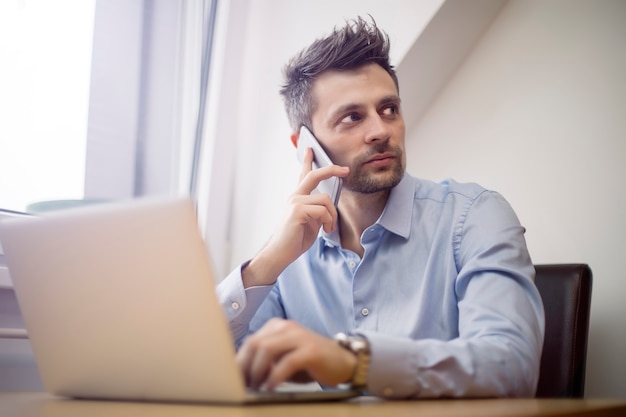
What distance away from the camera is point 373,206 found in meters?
1.56

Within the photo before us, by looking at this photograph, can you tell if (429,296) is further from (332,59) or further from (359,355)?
(332,59)

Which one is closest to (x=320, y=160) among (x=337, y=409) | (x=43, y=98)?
(x=43, y=98)

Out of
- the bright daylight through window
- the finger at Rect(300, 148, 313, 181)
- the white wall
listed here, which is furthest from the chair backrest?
the bright daylight through window

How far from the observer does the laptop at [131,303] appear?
2.20ft

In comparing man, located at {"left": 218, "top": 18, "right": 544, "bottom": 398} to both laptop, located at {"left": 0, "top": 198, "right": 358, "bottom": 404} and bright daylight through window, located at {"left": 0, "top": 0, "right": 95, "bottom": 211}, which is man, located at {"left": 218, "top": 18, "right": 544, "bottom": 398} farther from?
bright daylight through window, located at {"left": 0, "top": 0, "right": 95, "bottom": 211}

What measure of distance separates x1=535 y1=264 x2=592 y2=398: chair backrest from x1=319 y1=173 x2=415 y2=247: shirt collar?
1.09 feet

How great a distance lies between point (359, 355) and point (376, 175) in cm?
73

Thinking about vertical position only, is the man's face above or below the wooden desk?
above

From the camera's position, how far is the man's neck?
1.55m

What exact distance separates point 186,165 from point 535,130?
114cm

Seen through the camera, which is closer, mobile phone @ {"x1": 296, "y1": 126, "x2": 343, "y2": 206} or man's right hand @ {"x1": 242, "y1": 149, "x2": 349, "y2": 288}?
man's right hand @ {"x1": 242, "y1": 149, "x2": 349, "y2": 288}

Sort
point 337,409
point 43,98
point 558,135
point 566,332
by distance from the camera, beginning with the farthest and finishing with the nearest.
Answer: point 43,98 → point 558,135 → point 566,332 → point 337,409

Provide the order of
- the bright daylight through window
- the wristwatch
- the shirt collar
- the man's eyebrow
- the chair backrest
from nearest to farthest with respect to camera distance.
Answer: the wristwatch < the chair backrest < the shirt collar < the man's eyebrow < the bright daylight through window

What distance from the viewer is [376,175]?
1459 millimetres
